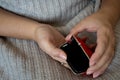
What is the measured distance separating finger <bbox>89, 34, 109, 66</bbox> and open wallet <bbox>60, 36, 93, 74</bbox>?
1 cm

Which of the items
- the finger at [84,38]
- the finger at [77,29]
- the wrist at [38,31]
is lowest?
the finger at [84,38]

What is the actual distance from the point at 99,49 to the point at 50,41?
13 centimetres

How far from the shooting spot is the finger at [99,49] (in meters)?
0.65

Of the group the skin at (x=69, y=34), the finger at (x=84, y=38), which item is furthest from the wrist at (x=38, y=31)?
the finger at (x=84, y=38)

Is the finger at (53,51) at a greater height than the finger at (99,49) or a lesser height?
greater

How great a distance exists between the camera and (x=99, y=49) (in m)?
0.67

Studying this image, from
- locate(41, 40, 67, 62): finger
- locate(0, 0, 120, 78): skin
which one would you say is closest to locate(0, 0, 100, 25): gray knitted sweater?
locate(0, 0, 120, 78): skin

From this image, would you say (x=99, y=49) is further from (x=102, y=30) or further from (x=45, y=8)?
(x=45, y=8)

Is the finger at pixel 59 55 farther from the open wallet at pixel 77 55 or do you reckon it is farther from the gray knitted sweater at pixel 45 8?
the gray knitted sweater at pixel 45 8

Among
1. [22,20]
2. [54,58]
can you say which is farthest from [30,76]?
[22,20]

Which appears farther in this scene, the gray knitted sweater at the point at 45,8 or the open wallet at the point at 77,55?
the gray knitted sweater at the point at 45,8

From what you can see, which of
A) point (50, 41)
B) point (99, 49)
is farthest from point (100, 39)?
point (50, 41)

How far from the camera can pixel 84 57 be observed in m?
0.64

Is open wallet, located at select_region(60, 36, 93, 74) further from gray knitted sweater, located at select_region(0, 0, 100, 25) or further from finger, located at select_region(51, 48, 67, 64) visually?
gray knitted sweater, located at select_region(0, 0, 100, 25)
